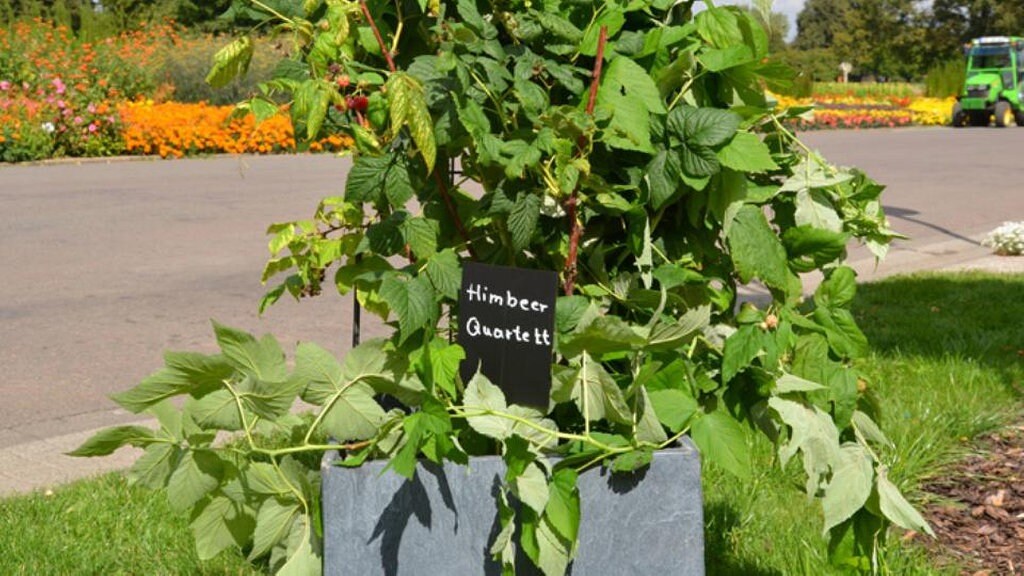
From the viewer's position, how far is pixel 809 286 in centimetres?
665

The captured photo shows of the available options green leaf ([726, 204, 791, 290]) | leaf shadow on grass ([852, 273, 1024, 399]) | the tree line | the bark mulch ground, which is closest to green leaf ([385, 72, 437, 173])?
green leaf ([726, 204, 791, 290])

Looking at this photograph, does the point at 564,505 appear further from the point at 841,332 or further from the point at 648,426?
the point at 841,332

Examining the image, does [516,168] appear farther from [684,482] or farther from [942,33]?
[942,33]

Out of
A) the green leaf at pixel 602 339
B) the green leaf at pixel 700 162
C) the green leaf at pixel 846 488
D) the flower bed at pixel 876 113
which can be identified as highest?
the green leaf at pixel 700 162

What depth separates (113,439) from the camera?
1.94m

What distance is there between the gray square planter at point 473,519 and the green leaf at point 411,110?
1.57ft

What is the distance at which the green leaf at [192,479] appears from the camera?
76.9 inches

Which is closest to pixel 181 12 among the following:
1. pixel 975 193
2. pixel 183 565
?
pixel 975 193

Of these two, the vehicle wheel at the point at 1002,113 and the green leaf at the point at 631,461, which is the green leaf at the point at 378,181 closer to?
the green leaf at the point at 631,461

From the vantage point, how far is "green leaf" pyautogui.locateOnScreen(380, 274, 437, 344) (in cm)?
A: 196

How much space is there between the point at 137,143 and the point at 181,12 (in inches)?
965

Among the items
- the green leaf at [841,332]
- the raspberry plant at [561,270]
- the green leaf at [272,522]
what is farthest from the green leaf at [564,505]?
the green leaf at [841,332]

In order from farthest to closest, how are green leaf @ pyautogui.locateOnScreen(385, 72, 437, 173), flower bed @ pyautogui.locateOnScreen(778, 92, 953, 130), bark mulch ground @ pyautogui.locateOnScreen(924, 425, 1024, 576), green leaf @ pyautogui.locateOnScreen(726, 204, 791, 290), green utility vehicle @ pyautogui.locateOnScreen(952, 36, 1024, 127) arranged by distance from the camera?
green utility vehicle @ pyautogui.locateOnScreen(952, 36, 1024, 127) < flower bed @ pyautogui.locateOnScreen(778, 92, 953, 130) < bark mulch ground @ pyautogui.locateOnScreen(924, 425, 1024, 576) < green leaf @ pyautogui.locateOnScreen(726, 204, 791, 290) < green leaf @ pyautogui.locateOnScreen(385, 72, 437, 173)

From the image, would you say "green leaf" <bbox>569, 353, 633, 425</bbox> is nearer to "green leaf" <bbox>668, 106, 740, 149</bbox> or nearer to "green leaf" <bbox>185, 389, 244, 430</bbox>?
"green leaf" <bbox>668, 106, 740, 149</bbox>
